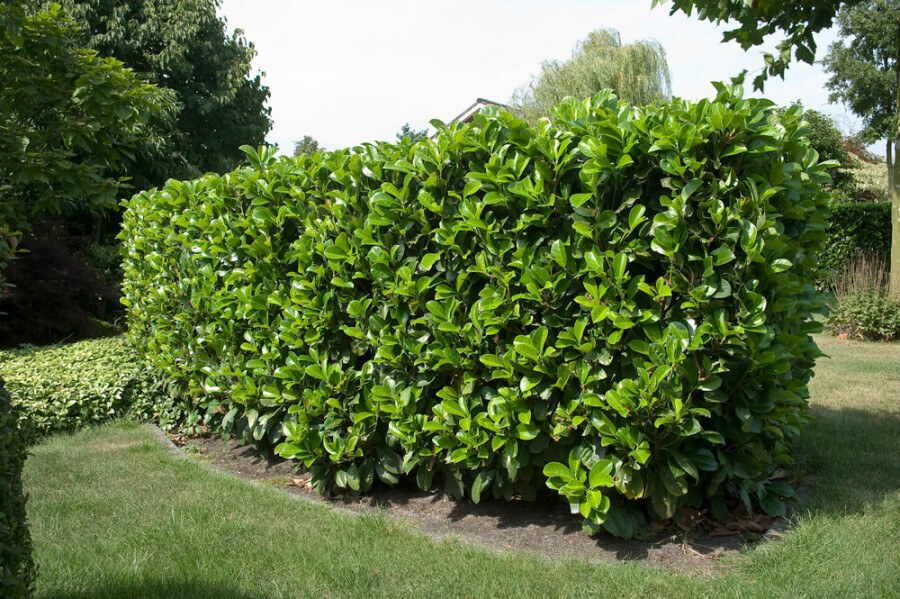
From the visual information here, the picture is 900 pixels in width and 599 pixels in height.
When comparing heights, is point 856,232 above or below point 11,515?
above

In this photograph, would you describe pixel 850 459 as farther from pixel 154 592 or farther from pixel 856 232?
pixel 856 232

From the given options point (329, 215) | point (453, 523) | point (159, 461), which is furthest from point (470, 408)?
point (159, 461)

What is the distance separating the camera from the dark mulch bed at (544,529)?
3.38m

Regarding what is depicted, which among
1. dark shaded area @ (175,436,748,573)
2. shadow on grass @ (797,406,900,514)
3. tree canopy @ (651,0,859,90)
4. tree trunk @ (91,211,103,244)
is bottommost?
dark shaded area @ (175,436,748,573)

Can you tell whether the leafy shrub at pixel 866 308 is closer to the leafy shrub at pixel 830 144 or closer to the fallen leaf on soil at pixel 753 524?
the fallen leaf on soil at pixel 753 524

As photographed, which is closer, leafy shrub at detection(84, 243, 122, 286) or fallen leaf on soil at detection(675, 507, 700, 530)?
fallen leaf on soil at detection(675, 507, 700, 530)

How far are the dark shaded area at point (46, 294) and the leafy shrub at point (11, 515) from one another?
8.54m

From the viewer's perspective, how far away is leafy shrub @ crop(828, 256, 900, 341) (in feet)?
35.3

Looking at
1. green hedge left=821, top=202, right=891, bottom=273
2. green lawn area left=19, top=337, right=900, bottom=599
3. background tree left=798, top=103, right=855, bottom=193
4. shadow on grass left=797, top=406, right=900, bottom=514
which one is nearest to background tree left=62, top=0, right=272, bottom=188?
green lawn area left=19, top=337, right=900, bottom=599

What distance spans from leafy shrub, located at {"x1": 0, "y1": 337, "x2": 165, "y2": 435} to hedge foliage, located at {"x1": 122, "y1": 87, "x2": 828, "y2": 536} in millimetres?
3131

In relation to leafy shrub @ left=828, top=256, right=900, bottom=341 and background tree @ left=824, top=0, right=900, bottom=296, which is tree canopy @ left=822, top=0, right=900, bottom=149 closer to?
background tree @ left=824, top=0, right=900, bottom=296

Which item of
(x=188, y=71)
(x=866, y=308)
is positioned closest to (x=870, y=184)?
(x=866, y=308)

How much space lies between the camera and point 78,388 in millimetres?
6723

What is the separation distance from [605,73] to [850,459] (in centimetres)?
2332
